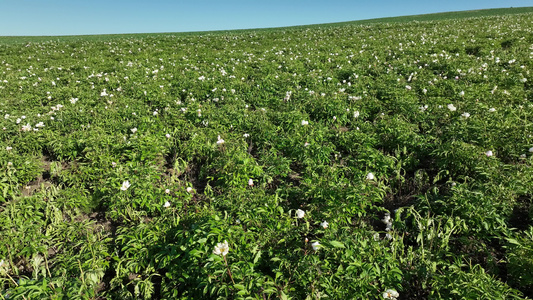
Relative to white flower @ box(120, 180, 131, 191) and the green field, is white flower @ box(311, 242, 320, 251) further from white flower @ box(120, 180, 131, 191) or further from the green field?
white flower @ box(120, 180, 131, 191)

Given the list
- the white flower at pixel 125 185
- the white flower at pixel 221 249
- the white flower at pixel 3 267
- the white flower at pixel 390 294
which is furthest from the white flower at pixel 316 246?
the white flower at pixel 3 267

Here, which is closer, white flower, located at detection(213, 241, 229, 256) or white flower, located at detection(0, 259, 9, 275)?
white flower, located at detection(213, 241, 229, 256)

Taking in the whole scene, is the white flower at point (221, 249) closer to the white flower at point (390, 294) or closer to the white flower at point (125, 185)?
the white flower at point (390, 294)

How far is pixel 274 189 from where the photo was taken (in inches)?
179

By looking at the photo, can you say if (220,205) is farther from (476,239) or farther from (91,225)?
(476,239)


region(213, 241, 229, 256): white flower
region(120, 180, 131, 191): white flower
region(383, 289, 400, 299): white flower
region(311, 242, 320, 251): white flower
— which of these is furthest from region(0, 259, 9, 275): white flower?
region(383, 289, 400, 299): white flower

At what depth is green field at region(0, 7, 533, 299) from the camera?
269 centimetres

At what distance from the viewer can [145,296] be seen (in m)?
2.80

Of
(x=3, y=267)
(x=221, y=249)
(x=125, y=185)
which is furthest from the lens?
(x=125, y=185)

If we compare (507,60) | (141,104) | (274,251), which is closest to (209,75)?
(141,104)

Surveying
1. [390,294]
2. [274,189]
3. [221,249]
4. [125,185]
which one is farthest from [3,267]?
[390,294]

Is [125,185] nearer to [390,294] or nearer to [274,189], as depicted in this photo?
[274,189]

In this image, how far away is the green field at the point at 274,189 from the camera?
2.69 metres

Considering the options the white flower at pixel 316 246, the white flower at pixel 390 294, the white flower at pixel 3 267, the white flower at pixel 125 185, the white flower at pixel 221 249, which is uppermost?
the white flower at pixel 125 185
